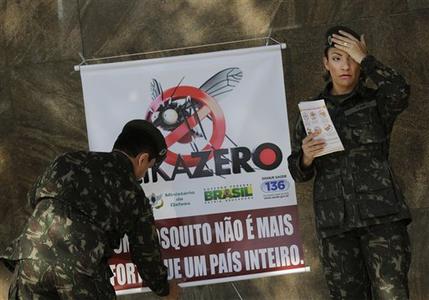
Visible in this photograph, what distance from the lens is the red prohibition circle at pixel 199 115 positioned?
5078mm

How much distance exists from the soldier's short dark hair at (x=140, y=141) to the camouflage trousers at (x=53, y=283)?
632mm

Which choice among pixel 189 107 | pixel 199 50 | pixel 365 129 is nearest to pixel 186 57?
pixel 199 50

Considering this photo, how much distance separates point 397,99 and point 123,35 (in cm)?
228

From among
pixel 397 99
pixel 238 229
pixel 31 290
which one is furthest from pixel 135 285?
pixel 397 99

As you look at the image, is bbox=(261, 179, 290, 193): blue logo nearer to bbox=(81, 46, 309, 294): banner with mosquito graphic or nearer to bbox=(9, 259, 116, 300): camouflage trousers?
bbox=(81, 46, 309, 294): banner with mosquito graphic

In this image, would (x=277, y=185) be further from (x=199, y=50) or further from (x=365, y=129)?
(x=365, y=129)

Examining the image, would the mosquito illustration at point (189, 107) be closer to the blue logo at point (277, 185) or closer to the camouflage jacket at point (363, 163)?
the blue logo at point (277, 185)

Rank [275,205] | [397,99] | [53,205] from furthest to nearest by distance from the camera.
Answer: [275,205]
[397,99]
[53,205]

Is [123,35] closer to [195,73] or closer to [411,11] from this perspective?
[195,73]

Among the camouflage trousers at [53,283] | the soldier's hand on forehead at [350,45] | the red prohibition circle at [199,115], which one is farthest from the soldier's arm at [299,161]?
the camouflage trousers at [53,283]

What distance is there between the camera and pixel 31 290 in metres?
3.22

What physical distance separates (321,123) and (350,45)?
46 cm

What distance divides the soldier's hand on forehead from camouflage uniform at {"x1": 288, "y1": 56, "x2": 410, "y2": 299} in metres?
0.08

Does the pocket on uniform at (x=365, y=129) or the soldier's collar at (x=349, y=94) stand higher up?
the soldier's collar at (x=349, y=94)
